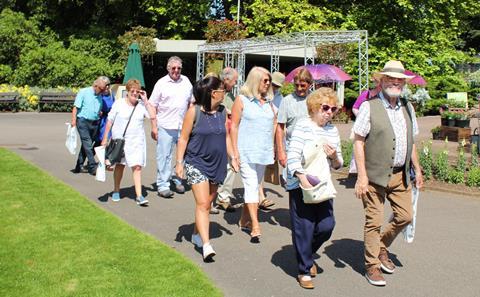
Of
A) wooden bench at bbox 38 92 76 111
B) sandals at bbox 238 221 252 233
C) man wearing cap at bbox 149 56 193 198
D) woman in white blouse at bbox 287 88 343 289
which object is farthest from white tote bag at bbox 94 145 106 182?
wooden bench at bbox 38 92 76 111

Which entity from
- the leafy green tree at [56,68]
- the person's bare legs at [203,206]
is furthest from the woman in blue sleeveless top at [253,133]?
the leafy green tree at [56,68]

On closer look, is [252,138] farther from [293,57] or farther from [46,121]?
[293,57]

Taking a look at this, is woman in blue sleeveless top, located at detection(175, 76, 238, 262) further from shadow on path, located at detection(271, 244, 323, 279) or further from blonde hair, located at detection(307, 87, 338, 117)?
blonde hair, located at detection(307, 87, 338, 117)

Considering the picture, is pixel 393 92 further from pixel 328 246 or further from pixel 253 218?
pixel 253 218

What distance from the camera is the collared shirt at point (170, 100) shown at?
8039 millimetres

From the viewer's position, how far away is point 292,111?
6496 millimetres

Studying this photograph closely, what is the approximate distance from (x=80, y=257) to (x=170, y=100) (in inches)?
136

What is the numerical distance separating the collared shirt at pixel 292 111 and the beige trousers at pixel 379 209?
6.22ft

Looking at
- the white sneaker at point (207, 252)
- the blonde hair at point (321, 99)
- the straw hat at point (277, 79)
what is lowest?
the white sneaker at point (207, 252)

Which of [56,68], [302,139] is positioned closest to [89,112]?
[302,139]

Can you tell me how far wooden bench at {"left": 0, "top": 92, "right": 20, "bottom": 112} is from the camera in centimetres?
2288

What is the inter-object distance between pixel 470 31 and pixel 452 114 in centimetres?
3199

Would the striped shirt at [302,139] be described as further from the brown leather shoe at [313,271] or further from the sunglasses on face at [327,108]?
the brown leather shoe at [313,271]

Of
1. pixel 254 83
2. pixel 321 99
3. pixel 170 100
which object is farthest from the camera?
pixel 170 100
